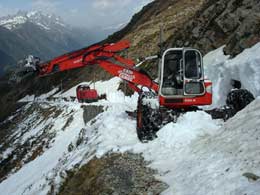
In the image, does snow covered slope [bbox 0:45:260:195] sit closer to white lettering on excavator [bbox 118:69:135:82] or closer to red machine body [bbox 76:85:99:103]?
white lettering on excavator [bbox 118:69:135:82]

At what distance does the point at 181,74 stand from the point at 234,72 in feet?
15.8

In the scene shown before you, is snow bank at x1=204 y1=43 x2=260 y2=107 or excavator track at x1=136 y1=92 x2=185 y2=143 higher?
snow bank at x1=204 y1=43 x2=260 y2=107

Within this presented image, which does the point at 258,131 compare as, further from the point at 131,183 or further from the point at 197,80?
the point at 197,80

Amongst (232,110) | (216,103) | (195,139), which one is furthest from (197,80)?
(216,103)

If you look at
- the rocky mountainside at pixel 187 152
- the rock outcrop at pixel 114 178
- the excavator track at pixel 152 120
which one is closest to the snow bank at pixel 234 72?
the rocky mountainside at pixel 187 152

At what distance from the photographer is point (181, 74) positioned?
16.5 m

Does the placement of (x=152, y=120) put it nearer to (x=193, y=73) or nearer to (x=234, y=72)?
(x=193, y=73)

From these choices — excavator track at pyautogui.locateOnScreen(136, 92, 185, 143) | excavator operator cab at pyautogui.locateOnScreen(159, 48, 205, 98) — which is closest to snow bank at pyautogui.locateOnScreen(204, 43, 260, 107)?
excavator operator cab at pyautogui.locateOnScreen(159, 48, 205, 98)

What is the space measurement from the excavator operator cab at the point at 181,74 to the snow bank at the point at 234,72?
112 inches

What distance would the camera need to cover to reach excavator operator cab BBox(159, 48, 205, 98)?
645 inches

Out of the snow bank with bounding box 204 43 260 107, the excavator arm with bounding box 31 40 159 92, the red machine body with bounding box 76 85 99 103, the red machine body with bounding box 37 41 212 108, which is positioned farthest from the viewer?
the red machine body with bounding box 76 85 99 103

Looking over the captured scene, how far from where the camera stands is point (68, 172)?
16.0 metres

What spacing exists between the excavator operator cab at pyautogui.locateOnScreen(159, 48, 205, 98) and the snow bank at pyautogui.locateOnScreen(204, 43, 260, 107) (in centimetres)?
285

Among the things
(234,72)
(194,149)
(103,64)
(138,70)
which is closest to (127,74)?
(138,70)
